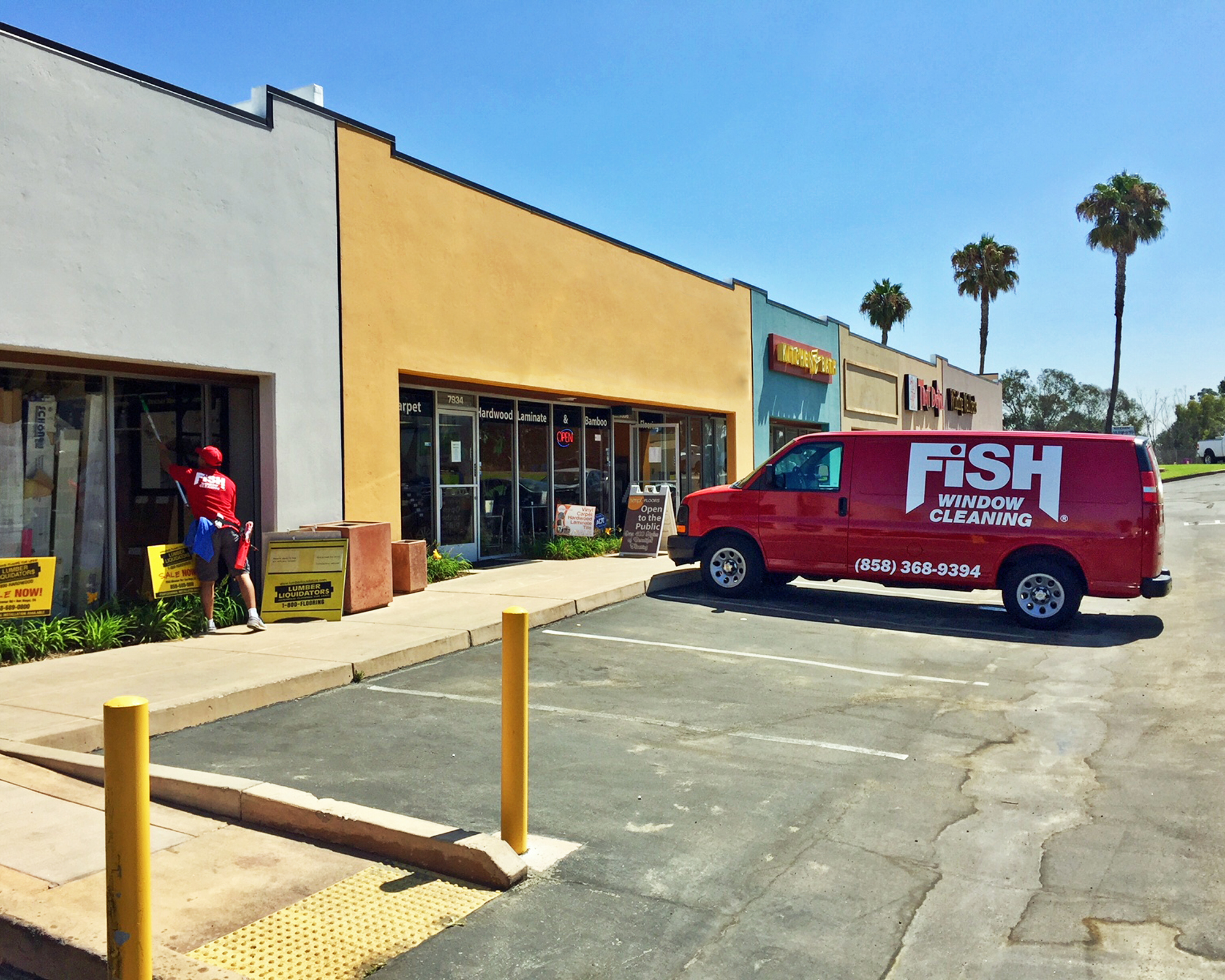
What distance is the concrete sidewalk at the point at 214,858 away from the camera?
349cm

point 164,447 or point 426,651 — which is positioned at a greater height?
point 164,447

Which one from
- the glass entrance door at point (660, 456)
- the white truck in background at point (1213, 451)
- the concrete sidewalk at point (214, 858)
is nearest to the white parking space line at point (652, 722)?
the concrete sidewalk at point (214, 858)

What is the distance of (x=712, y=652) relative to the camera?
9180 mm

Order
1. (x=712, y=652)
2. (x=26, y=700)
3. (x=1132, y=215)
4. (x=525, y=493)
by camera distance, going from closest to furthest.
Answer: (x=26, y=700)
(x=712, y=652)
(x=525, y=493)
(x=1132, y=215)

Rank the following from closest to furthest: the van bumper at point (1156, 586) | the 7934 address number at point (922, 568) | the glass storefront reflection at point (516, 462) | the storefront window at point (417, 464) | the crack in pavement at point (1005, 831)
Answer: the crack in pavement at point (1005, 831)
the van bumper at point (1156, 586)
the 7934 address number at point (922, 568)
the storefront window at point (417, 464)
the glass storefront reflection at point (516, 462)

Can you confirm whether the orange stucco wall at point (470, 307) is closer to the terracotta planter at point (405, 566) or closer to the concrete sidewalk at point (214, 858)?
the terracotta planter at point (405, 566)

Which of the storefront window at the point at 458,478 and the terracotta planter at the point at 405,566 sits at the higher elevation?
the storefront window at the point at 458,478

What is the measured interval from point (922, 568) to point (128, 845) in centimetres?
961

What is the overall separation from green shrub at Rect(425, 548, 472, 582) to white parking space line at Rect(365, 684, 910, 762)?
16.7ft

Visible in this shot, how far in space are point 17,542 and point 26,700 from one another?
2883mm

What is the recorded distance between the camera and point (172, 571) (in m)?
9.48

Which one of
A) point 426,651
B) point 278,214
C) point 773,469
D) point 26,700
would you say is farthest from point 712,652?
point 278,214

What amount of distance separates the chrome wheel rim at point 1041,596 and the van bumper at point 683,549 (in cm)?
392

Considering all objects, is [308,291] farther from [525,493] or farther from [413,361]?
[525,493]
